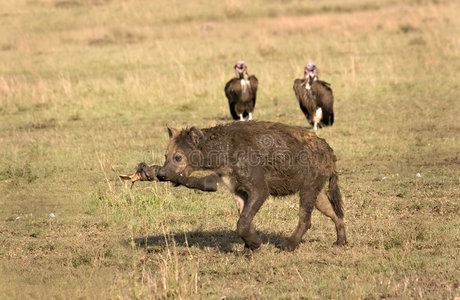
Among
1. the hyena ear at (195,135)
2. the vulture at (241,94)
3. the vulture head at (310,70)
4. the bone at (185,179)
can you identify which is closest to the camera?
the bone at (185,179)

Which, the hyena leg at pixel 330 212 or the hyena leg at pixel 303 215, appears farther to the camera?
the hyena leg at pixel 330 212

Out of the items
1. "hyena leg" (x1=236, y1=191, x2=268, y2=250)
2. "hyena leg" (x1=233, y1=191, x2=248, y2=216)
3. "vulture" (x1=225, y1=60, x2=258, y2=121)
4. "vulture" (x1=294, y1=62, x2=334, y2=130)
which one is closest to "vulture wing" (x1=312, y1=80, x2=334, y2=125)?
"vulture" (x1=294, y1=62, x2=334, y2=130)

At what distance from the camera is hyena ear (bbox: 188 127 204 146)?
24.2 ft

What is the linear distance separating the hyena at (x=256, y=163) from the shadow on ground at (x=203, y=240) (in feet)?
2.27

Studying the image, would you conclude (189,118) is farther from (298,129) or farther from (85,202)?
(298,129)

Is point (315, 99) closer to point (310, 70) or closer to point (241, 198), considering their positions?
point (310, 70)

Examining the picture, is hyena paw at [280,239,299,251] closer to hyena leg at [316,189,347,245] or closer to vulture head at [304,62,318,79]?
hyena leg at [316,189,347,245]

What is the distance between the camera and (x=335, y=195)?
7.98m

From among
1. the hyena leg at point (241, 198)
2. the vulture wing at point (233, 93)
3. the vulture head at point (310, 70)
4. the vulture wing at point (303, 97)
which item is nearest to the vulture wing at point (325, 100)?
the vulture wing at point (303, 97)

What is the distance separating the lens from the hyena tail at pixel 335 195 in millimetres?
7926

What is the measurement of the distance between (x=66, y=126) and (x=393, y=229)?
9857 millimetres

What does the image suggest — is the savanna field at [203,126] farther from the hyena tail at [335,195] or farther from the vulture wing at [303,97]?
the vulture wing at [303,97]

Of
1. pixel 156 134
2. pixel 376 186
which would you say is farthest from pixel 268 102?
pixel 376 186

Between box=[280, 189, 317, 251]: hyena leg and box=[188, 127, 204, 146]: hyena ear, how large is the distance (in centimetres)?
110
